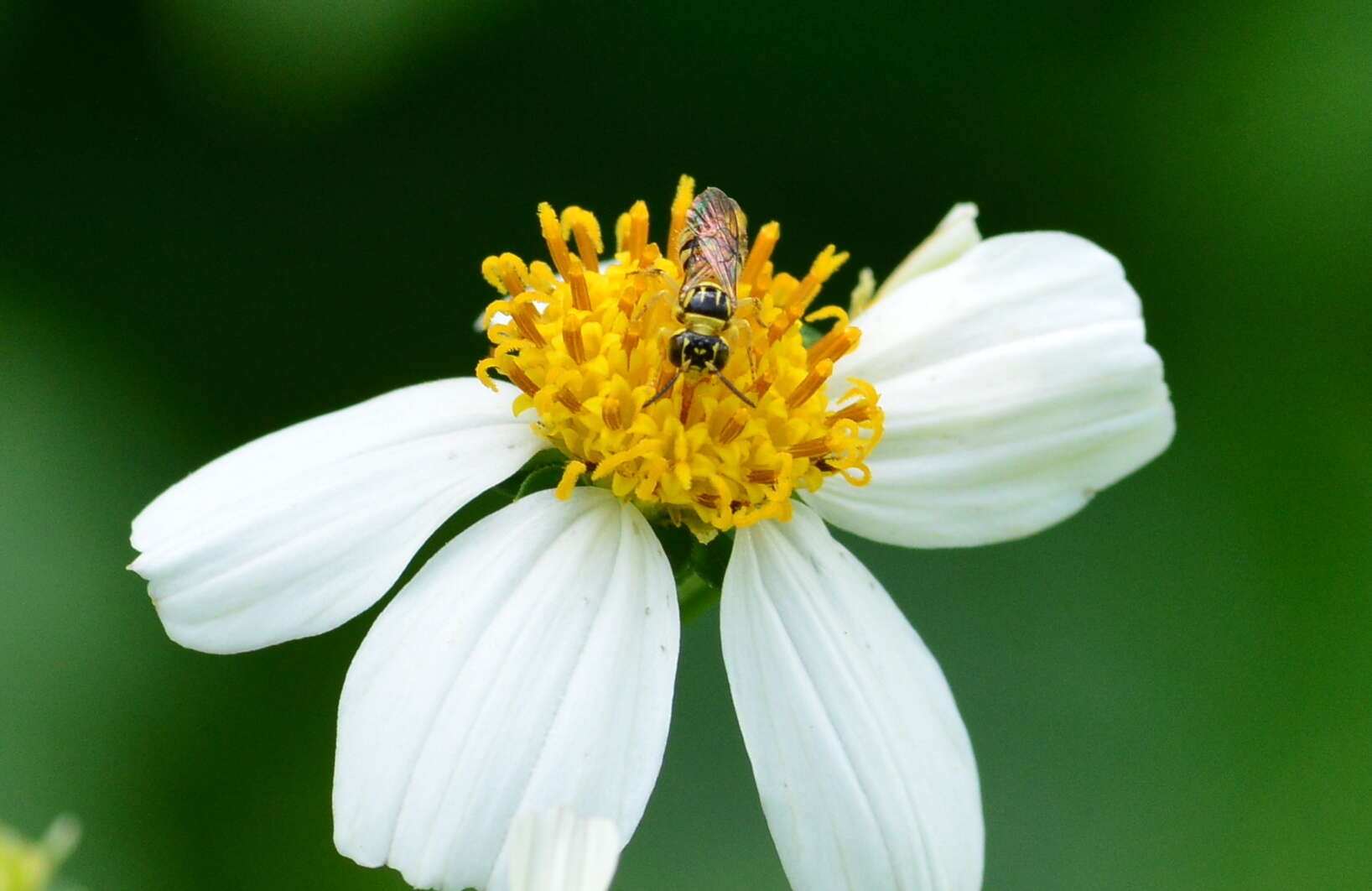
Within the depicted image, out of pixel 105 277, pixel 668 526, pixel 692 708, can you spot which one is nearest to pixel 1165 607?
pixel 692 708

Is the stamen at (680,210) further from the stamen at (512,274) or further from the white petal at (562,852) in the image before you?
the white petal at (562,852)

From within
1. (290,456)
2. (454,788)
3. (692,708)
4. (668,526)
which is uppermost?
(290,456)

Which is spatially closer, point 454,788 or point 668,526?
point 454,788

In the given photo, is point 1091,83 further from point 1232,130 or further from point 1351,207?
point 1351,207

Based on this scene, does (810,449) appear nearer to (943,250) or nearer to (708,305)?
(708,305)

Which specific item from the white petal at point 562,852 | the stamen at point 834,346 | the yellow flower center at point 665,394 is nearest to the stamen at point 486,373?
the yellow flower center at point 665,394

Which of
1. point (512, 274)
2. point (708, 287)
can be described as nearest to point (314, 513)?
point (512, 274)

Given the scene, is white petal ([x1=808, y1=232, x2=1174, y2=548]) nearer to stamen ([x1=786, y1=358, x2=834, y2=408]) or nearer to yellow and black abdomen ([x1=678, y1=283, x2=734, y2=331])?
stamen ([x1=786, y1=358, x2=834, y2=408])
